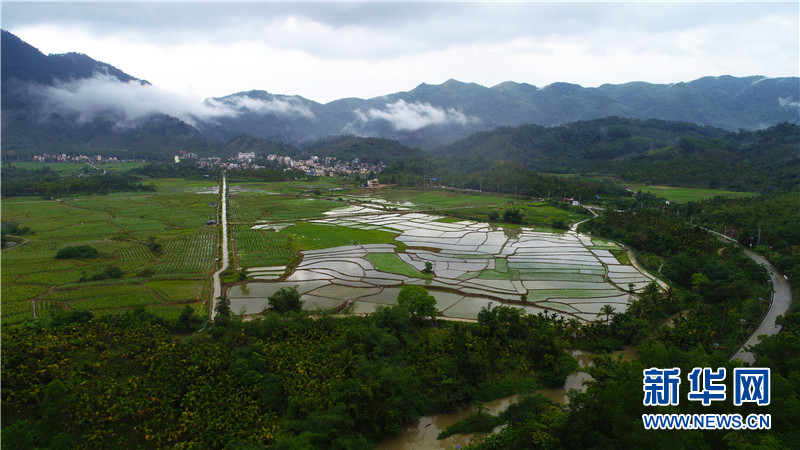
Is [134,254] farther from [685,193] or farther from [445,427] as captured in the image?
[685,193]

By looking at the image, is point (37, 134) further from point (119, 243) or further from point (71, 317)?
point (71, 317)

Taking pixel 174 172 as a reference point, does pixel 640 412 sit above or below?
below

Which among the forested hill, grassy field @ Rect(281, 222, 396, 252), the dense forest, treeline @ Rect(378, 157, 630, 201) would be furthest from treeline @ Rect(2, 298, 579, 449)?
the forested hill

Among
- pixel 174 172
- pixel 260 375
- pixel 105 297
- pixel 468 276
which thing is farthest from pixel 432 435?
pixel 174 172

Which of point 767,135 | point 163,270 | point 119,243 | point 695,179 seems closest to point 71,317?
point 163,270

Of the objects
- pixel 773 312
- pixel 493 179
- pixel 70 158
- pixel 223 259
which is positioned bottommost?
pixel 773 312

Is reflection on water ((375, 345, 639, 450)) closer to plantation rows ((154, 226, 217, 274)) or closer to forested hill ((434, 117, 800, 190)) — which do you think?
plantation rows ((154, 226, 217, 274))
